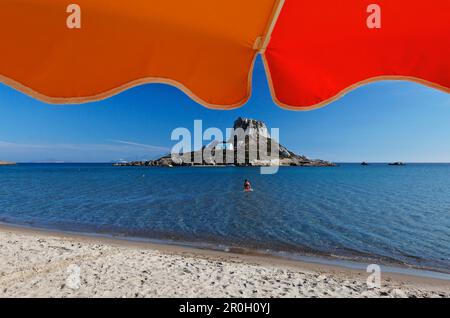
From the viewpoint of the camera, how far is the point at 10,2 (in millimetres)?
1611

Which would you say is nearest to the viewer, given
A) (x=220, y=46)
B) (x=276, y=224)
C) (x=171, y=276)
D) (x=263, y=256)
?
(x=220, y=46)

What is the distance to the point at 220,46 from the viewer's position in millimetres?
2133

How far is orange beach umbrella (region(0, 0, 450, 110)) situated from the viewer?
1735mm

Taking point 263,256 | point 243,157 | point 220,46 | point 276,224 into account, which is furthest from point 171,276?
point 243,157

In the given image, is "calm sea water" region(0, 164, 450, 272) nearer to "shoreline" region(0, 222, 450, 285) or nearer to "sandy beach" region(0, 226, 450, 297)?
"shoreline" region(0, 222, 450, 285)

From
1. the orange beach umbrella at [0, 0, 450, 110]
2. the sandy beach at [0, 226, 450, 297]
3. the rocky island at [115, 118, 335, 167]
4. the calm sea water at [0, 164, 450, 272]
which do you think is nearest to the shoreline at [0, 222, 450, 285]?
the sandy beach at [0, 226, 450, 297]

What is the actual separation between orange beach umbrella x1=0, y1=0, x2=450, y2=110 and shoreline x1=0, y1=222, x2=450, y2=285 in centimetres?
977

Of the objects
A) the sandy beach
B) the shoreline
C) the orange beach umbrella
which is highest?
the orange beach umbrella

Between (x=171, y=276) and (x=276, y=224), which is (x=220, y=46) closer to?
(x=171, y=276)

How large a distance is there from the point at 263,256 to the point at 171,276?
4.69 meters
